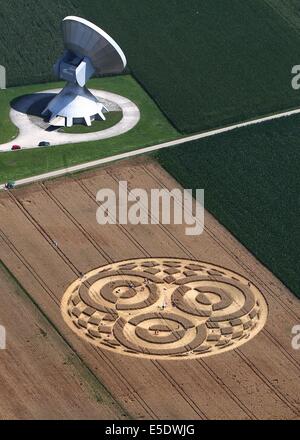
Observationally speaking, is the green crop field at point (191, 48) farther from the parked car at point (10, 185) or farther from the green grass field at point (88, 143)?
the parked car at point (10, 185)

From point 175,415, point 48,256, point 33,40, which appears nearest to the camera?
point 175,415

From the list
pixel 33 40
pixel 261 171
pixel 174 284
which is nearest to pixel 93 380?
pixel 174 284

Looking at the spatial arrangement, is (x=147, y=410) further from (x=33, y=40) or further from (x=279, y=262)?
(x=33, y=40)

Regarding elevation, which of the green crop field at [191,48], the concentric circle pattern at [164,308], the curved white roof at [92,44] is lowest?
the concentric circle pattern at [164,308]

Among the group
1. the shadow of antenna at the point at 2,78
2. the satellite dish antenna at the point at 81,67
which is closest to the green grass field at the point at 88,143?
the shadow of antenna at the point at 2,78

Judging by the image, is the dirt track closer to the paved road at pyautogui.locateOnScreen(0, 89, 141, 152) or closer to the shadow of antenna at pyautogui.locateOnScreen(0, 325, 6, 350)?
the shadow of antenna at pyautogui.locateOnScreen(0, 325, 6, 350)

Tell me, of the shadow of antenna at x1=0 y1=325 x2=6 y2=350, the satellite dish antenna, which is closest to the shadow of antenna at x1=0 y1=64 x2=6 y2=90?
the satellite dish antenna

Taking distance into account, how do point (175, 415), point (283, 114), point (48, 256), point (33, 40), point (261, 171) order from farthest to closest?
point (33, 40) < point (283, 114) < point (261, 171) < point (48, 256) < point (175, 415)
